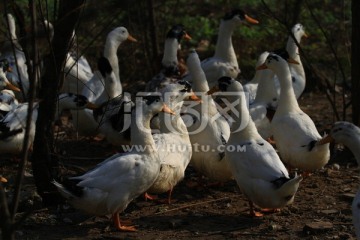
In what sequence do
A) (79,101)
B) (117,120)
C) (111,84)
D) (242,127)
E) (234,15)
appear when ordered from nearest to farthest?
(242,127) < (117,120) < (79,101) < (111,84) < (234,15)

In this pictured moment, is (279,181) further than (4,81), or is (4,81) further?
(4,81)

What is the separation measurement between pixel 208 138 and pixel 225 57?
319 cm

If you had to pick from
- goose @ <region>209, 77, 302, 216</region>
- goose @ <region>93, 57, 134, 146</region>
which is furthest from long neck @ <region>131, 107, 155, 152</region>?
goose @ <region>93, 57, 134, 146</region>

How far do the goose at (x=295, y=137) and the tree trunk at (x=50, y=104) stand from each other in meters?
2.21

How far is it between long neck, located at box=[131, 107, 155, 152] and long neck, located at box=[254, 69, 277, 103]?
90.0 inches

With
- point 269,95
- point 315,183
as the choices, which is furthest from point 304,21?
point 315,183

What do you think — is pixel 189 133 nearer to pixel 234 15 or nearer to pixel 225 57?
pixel 225 57

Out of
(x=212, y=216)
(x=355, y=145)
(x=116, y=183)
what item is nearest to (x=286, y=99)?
(x=212, y=216)

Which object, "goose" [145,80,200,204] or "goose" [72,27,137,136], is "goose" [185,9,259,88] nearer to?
"goose" [72,27,137,136]

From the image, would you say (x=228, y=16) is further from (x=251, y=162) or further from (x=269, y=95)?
(x=251, y=162)

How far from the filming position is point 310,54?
468 inches

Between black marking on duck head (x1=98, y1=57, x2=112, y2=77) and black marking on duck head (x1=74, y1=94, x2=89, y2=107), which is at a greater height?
black marking on duck head (x1=98, y1=57, x2=112, y2=77)

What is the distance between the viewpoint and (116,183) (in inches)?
224

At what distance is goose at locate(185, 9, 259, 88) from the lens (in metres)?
9.77
